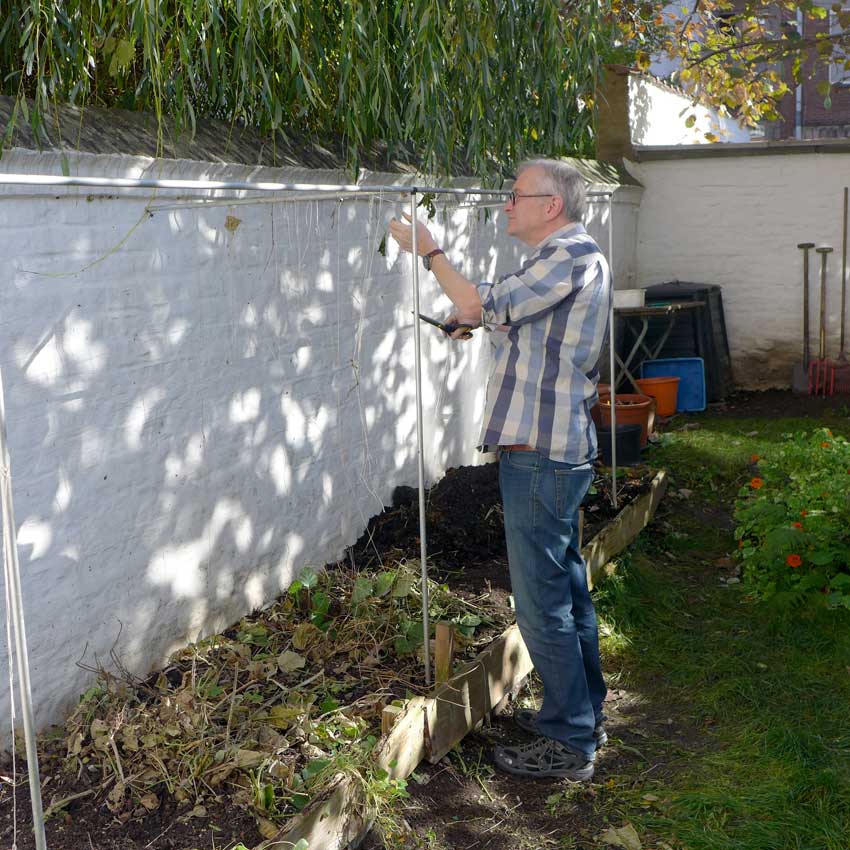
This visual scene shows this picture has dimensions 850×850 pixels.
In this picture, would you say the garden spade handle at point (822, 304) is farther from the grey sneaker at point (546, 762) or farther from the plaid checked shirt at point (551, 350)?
the grey sneaker at point (546, 762)

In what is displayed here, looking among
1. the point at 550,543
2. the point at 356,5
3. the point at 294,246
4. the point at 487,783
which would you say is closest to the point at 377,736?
the point at 487,783

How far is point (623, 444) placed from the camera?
7.04 metres

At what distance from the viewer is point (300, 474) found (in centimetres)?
467

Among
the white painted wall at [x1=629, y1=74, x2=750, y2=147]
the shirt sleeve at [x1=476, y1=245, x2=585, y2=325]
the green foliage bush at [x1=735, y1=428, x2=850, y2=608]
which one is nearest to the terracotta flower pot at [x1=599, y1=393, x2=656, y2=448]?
the green foliage bush at [x1=735, y1=428, x2=850, y2=608]

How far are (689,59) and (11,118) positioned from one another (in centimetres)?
1009

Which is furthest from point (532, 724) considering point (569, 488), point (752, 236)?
point (752, 236)

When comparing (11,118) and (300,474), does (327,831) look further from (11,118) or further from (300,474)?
(11,118)

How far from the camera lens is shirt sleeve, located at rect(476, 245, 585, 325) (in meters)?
3.24

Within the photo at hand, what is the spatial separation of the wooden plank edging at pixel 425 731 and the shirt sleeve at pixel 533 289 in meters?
1.33

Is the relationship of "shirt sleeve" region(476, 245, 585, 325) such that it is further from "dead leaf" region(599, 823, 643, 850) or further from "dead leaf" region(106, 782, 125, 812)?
"dead leaf" region(106, 782, 125, 812)

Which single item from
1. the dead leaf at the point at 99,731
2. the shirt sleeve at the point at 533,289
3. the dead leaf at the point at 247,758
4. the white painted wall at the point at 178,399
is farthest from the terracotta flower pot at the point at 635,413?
the dead leaf at the point at 99,731

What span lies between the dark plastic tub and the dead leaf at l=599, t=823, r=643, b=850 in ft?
12.4

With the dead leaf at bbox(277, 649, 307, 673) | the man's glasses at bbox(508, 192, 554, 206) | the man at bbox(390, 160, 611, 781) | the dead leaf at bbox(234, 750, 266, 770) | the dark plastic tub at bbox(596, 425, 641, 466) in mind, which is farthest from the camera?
the dark plastic tub at bbox(596, 425, 641, 466)

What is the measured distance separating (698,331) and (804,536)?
4.62 meters
